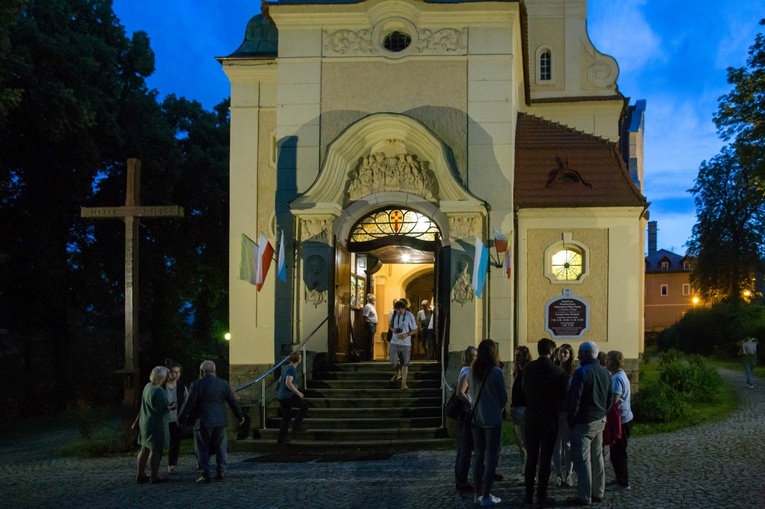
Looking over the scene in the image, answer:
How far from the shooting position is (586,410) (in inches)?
332

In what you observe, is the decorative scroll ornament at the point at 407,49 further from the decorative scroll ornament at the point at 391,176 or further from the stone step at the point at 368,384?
the stone step at the point at 368,384

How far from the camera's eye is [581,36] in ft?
86.4

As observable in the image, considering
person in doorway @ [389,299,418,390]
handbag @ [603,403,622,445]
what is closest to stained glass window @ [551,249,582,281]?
person in doorway @ [389,299,418,390]

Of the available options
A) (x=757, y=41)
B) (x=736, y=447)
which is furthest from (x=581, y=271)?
(x=757, y=41)

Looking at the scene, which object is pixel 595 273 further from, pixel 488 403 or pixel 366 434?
pixel 488 403

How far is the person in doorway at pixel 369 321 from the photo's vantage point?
17.7 metres

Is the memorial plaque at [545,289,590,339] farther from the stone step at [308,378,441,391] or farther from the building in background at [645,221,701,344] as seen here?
the building in background at [645,221,701,344]

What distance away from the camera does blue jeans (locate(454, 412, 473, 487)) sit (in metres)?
9.21

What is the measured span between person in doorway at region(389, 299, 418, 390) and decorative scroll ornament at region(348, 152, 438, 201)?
8.81ft

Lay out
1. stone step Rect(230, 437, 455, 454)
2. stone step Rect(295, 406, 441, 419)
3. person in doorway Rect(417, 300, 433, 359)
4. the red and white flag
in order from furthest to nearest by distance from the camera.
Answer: person in doorway Rect(417, 300, 433, 359) < the red and white flag < stone step Rect(295, 406, 441, 419) < stone step Rect(230, 437, 455, 454)

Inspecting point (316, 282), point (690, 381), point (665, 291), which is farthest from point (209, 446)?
point (665, 291)

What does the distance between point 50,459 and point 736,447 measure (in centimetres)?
1061

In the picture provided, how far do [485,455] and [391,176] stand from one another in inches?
358

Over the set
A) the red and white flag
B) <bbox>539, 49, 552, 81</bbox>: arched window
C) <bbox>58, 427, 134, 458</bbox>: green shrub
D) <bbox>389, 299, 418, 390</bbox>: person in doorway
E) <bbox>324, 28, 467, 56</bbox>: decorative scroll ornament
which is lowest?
<bbox>58, 427, 134, 458</bbox>: green shrub
